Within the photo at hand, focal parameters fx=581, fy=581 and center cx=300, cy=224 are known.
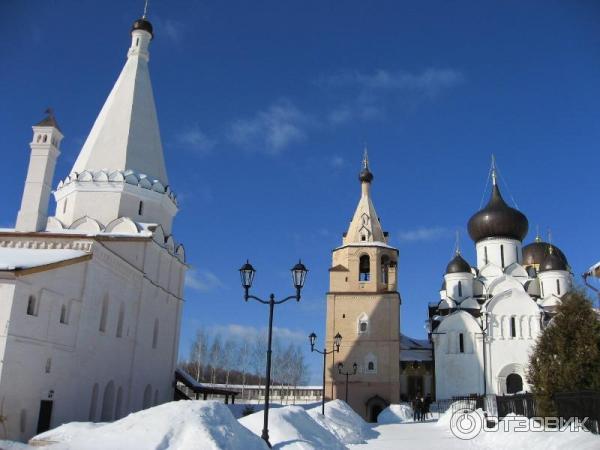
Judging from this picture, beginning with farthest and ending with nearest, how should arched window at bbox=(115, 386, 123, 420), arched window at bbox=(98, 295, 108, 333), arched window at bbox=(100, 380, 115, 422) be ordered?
arched window at bbox=(115, 386, 123, 420)
arched window at bbox=(100, 380, 115, 422)
arched window at bbox=(98, 295, 108, 333)

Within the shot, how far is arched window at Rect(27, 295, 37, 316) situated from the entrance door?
2.32 meters

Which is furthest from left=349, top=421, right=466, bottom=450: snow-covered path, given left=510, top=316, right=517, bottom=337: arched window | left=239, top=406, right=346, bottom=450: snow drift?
left=510, top=316, right=517, bottom=337: arched window

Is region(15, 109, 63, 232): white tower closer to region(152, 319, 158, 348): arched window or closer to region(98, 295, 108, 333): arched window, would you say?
region(98, 295, 108, 333): arched window

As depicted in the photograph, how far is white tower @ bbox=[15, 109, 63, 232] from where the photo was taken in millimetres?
18828

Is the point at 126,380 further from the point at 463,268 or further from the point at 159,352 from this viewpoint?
the point at 463,268

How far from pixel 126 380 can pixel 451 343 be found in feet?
67.5

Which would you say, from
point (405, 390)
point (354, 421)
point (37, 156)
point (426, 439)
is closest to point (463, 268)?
point (405, 390)

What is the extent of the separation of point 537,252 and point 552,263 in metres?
2.97

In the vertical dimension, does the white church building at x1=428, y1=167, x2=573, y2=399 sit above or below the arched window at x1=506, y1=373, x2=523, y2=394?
above

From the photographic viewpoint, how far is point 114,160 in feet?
73.3

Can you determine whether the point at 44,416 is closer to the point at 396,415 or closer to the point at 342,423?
the point at 342,423

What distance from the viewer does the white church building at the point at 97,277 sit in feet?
47.3

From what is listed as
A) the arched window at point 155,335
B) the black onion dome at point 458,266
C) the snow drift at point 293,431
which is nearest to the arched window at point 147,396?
the arched window at point 155,335

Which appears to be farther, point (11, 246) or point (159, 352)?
point (159, 352)
